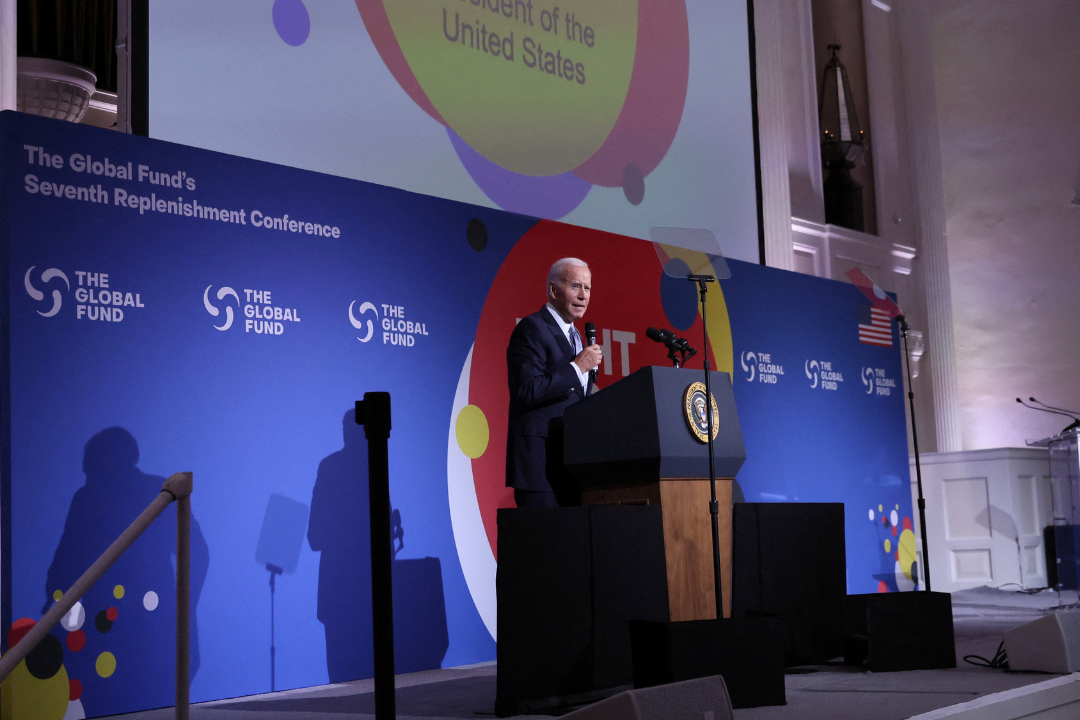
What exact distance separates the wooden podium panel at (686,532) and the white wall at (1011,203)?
7.48 meters

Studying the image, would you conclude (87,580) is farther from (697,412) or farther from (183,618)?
(697,412)

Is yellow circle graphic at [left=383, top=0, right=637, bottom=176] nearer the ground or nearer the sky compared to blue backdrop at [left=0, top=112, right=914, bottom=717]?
nearer the sky

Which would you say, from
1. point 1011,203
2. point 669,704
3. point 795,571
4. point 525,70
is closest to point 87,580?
point 669,704

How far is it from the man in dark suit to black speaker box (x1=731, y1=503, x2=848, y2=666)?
2.34ft

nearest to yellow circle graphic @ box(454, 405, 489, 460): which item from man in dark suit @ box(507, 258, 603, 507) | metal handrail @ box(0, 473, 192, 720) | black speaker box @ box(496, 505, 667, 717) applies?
man in dark suit @ box(507, 258, 603, 507)

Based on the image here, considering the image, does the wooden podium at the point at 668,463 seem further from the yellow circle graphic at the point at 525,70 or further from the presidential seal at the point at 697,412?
the yellow circle graphic at the point at 525,70

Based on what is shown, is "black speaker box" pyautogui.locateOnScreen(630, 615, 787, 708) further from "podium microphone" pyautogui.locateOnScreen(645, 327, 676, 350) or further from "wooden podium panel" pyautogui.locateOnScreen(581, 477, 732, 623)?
"podium microphone" pyautogui.locateOnScreen(645, 327, 676, 350)

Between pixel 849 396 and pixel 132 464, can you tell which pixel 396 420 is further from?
pixel 849 396

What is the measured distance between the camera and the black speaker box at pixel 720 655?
9.95 ft

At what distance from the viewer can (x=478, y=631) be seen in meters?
4.57

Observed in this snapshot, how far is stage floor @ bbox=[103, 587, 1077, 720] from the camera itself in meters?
3.12

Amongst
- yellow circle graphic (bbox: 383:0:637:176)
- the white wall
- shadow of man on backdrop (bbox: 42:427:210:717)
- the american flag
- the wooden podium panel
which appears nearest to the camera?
shadow of man on backdrop (bbox: 42:427:210:717)

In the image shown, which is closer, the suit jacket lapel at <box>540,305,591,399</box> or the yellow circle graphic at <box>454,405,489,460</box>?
the suit jacket lapel at <box>540,305,591,399</box>

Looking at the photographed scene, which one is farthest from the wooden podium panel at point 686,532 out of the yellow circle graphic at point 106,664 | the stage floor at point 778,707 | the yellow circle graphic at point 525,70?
the yellow circle graphic at point 525,70
